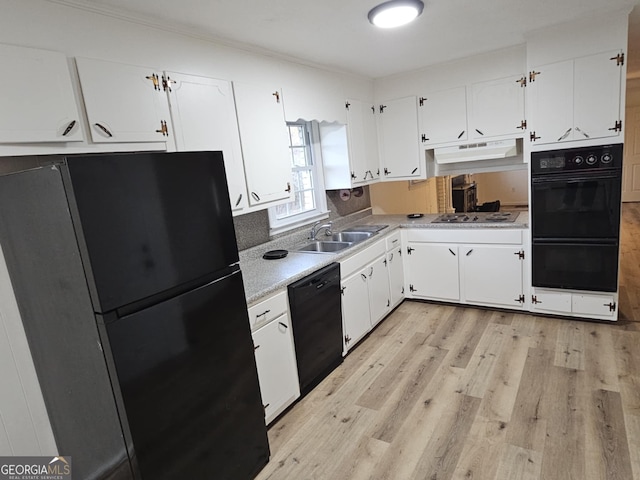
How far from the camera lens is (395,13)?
2162 mm

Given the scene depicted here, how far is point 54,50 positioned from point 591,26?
11.0 feet

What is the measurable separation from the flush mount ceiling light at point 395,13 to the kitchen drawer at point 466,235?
192cm

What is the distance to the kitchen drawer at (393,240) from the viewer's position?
11.8 ft

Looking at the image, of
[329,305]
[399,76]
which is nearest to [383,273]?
[329,305]

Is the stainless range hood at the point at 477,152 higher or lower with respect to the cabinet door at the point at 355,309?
higher

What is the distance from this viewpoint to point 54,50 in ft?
5.20

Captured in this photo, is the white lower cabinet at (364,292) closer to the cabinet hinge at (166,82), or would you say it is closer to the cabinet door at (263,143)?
the cabinet door at (263,143)

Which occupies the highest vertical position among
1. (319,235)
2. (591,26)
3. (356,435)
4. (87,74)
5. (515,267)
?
(591,26)

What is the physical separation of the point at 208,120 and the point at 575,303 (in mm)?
3211

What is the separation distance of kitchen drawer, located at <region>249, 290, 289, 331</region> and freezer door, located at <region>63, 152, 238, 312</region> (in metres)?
0.49

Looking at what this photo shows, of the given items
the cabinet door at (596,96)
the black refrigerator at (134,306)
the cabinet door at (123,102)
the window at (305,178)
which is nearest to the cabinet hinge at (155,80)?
the cabinet door at (123,102)

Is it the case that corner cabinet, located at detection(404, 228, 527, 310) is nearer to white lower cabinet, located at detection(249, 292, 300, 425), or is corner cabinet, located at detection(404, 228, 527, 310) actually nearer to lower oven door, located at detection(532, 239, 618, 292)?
lower oven door, located at detection(532, 239, 618, 292)

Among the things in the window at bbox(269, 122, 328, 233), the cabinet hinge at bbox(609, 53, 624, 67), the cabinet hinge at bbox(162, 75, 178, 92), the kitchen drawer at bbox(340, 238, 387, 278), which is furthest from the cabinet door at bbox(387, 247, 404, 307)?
the cabinet hinge at bbox(162, 75, 178, 92)

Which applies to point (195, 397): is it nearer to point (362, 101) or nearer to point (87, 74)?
point (87, 74)
